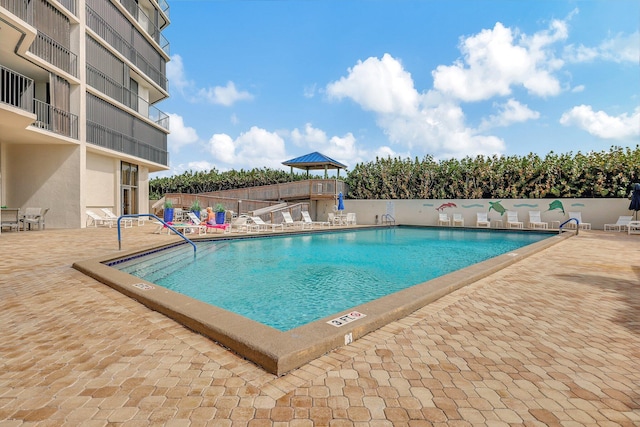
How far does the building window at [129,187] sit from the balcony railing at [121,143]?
960mm

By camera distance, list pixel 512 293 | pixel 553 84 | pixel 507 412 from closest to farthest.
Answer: pixel 507 412 → pixel 512 293 → pixel 553 84

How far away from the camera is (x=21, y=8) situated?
1196 cm

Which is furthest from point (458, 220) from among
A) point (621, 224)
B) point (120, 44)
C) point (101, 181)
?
point (120, 44)

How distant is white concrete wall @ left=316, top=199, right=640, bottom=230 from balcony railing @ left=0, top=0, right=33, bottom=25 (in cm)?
1715

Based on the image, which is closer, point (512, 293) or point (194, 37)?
point (512, 293)

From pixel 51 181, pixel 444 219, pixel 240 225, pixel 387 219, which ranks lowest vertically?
pixel 240 225

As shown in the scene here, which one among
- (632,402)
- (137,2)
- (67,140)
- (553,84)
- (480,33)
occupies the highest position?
(137,2)

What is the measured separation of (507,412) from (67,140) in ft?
57.6

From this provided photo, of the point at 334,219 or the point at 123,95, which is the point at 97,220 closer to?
the point at 123,95

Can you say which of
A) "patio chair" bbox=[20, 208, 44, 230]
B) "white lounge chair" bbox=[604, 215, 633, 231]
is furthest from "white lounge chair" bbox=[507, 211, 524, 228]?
"patio chair" bbox=[20, 208, 44, 230]

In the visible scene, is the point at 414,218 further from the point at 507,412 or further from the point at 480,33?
the point at 507,412

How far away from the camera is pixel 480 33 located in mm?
14852

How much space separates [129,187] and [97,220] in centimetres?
457

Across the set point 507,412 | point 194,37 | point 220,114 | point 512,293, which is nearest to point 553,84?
point 512,293
